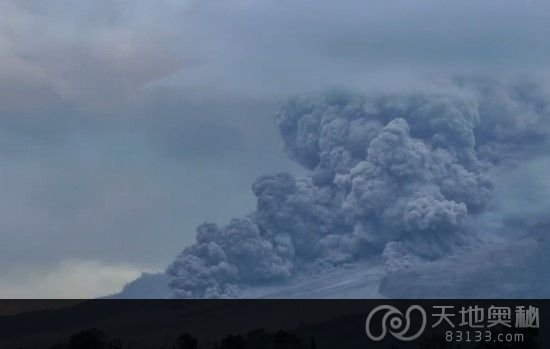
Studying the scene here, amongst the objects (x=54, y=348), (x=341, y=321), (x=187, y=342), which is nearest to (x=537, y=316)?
(x=341, y=321)

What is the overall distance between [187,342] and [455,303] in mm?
5853

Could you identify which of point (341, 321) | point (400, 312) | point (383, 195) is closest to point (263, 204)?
point (383, 195)

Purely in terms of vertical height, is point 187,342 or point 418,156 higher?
point 418,156

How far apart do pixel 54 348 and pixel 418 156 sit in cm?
1741

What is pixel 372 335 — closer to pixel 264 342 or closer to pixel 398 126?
pixel 264 342

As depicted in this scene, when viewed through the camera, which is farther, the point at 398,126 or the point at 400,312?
the point at 398,126

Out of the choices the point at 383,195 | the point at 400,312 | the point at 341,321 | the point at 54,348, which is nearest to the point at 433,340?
the point at 400,312

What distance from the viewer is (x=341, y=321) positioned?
90.2 ft

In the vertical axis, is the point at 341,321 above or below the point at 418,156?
below

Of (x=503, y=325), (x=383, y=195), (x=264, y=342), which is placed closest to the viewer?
(x=503, y=325)

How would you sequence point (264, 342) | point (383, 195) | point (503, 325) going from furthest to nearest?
1. point (383, 195)
2. point (264, 342)
3. point (503, 325)

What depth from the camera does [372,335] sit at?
2502 cm

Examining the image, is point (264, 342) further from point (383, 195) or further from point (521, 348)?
point (383, 195)

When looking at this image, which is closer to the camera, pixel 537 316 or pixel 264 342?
pixel 537 316
